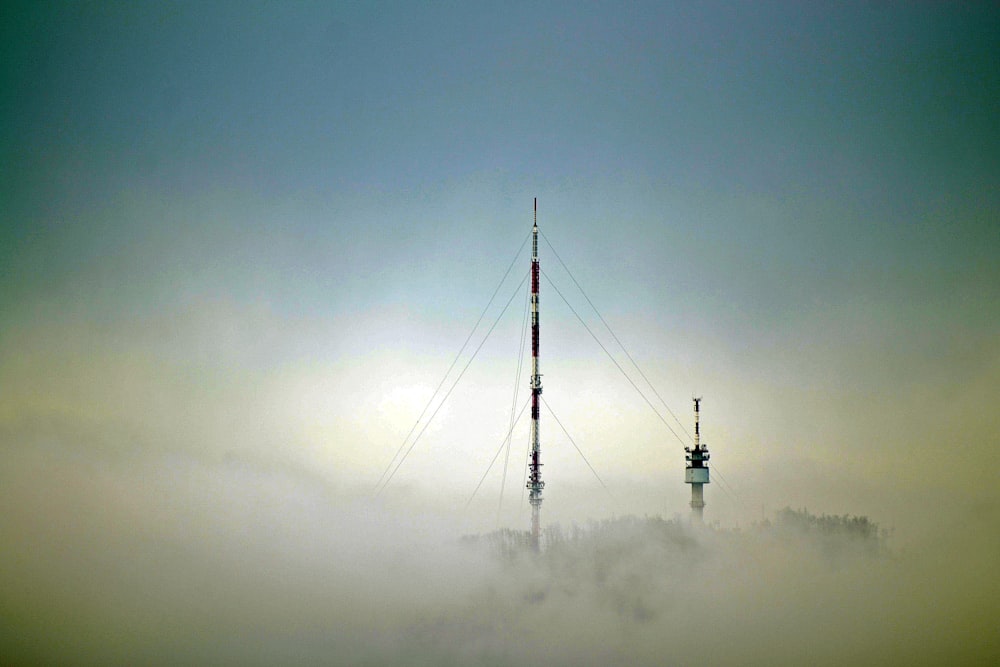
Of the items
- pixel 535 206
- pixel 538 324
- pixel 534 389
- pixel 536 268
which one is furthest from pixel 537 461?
pixel 535 206

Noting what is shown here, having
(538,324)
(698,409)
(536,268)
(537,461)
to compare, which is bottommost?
(537,461)

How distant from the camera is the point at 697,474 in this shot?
3005cm

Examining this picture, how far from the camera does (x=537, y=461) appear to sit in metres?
26.5

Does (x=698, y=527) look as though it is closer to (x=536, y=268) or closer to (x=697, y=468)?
(x=697, y=468)

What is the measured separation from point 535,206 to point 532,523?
10.6m

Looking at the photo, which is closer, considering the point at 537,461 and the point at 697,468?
the point at 537,461

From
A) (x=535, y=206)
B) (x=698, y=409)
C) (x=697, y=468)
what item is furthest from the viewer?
(x=697, y=468)

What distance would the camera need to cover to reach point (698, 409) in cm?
2736

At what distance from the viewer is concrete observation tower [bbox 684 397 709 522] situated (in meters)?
29.2

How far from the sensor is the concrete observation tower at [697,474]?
29.2 m

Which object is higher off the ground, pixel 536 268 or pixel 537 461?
pixel 536 268

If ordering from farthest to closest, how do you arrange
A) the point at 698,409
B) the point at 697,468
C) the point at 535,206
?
1. the point at 697,468
2. the point at 698,409
3. the point at 535,206

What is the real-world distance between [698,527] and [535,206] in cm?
1425

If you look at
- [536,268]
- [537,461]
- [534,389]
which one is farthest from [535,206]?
[537,461]
